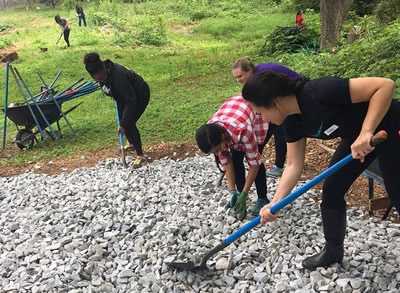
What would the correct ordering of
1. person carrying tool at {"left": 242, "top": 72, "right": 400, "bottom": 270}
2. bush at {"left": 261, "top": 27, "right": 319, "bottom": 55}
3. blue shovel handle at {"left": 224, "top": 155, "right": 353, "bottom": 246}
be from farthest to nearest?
bush at {"left": 261, "top": 27, "right": 319, "bottom": 55} → blue shovel handle at {"left": 224, "top": 155, "right": 353, "bottom": 246} → person carrying tool at {"left": 242, "top": 72, "right": 400, "bottom": 270}

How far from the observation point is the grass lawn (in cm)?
931

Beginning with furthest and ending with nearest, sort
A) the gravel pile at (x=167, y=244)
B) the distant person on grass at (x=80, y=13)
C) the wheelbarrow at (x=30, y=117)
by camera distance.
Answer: the distant person on grass at (x=80, y=13), the wheelbarrow at (x=30, y=117), the gravel pile at (x=167, y=244)

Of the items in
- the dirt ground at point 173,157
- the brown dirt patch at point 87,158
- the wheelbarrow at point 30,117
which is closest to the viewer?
the dirt ground at point 173,157

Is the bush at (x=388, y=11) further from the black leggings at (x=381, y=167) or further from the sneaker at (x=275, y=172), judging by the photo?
the black leggings at (x=381, y=167)

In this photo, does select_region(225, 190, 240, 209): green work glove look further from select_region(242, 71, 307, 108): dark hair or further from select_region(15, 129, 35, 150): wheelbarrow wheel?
select_region(15, 129, 35, 150): wheelbarrow wheel

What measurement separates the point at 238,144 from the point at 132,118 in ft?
9.19

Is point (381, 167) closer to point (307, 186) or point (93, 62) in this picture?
point (307, 186)

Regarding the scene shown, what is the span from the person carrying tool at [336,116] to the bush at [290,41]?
500 inches

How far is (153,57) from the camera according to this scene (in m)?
17.2

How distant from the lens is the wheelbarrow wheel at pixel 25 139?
9273mm

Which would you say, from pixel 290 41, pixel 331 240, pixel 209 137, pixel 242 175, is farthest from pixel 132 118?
pixel 290 41

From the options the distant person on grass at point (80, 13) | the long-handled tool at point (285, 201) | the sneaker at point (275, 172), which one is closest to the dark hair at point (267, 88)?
the long-handled tool at point (285, 201)

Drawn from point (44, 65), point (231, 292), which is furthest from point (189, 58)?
point (231, 292)

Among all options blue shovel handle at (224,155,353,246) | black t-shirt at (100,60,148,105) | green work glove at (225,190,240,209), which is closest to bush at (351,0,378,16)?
black t-shirt at (100,60,148,105)
